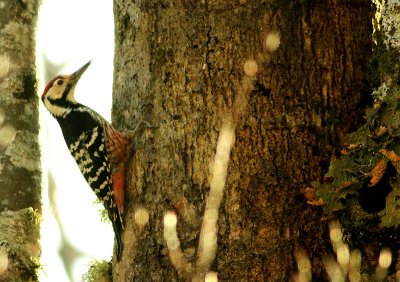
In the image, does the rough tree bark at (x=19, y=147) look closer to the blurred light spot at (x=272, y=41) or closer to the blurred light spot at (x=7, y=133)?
the blurred light spot at (x=7, y=133)

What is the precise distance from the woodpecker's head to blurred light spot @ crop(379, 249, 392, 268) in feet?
8.98

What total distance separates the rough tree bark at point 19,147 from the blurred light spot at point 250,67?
1142 mm

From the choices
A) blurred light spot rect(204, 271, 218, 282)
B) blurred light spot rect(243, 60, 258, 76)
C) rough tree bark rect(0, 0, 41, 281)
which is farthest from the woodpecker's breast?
blurred light spot rect(243, 60, 258, 76)

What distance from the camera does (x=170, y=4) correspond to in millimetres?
2939

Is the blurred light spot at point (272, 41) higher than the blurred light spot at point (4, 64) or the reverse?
the reverse

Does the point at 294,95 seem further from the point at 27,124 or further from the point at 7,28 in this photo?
the point at 7,28

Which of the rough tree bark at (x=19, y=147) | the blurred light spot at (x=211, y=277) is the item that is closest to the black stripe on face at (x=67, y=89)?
the rough tree bark at (x=19, y=147)

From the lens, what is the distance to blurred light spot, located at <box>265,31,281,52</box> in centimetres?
276

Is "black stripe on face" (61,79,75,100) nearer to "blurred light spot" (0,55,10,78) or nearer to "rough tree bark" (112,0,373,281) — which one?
"blurred light spot" (0,55,10,78)

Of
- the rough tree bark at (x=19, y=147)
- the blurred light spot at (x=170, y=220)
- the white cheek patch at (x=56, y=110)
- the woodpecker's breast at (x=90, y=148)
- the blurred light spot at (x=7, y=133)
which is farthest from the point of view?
the white cheek patch at (x=56, y=110)

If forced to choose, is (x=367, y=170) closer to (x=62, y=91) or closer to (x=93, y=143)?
(x=93, y=143)

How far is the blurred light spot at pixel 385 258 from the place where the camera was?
8.23ft

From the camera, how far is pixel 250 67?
2.74m

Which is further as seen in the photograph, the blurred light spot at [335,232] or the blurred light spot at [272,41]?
the blurred light spot at [272,41]
